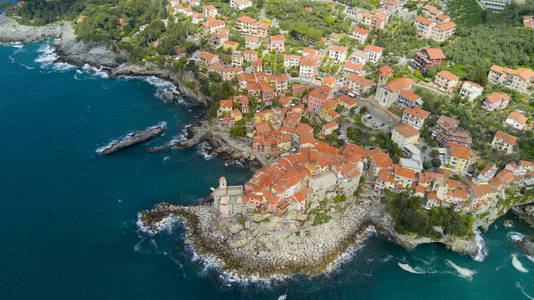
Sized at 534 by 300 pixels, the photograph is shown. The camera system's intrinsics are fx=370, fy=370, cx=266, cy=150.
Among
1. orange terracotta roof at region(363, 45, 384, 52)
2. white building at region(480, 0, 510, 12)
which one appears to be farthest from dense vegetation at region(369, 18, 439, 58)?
Result: white building at region(480, 0, 510, 12)

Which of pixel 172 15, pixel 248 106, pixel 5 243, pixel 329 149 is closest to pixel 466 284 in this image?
pixel 329 149

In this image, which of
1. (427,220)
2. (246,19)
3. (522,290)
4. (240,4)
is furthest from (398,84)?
(240,4)

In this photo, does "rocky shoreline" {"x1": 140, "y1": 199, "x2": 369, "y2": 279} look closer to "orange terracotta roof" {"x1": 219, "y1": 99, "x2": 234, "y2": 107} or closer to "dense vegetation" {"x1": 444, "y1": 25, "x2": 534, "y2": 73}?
"orange terracotta roof" {"x1": 219, "y1": 99, "x2": 234, "y2": 107}

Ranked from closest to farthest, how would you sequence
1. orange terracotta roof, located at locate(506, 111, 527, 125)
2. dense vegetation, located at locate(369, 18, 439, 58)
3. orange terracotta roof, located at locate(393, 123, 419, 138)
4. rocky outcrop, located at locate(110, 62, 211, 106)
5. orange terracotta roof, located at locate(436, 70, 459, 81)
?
1. orange terracotta roof, located at locate(393, 123, 419, 138)
2. orange terracotta roof, located at locate(506, 111, 527, 125)
3. orange terracotta roof, located at locate(436, 70, 459, 81)
4. dense vegetation, located at locate(369, 18, 439, 58)
5. rocky outcrop, located at locate(110, 62, 211, 106)

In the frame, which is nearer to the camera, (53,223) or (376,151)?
(53,223)

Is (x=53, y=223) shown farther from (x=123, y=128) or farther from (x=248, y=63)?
(x=248, y=63)

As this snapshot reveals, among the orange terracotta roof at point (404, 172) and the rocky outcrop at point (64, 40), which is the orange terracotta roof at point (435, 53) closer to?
the orange terracotta roof at point (404, 172)

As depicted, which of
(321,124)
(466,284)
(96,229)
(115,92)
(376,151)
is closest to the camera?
(466,284)

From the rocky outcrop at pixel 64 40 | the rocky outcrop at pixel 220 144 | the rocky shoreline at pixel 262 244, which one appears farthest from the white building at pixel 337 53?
the rocky outcrop at pixel 64 40

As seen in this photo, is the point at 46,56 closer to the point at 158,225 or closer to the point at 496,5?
the point at 158,225
